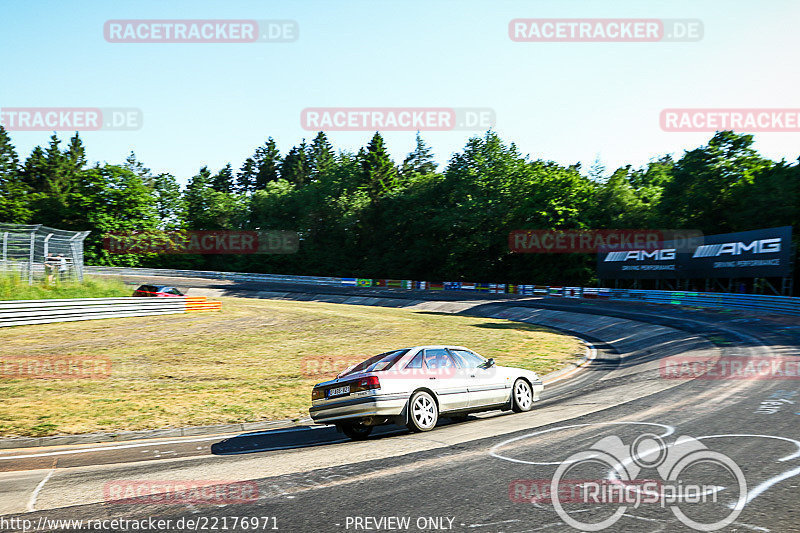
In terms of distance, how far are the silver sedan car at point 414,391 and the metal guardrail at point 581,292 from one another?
25.2 meters

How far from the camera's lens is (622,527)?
4.94 m

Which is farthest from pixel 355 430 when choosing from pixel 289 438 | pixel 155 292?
pixel 155 292

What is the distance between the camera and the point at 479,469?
6.96 meters

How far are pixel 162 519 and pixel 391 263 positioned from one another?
69.2m

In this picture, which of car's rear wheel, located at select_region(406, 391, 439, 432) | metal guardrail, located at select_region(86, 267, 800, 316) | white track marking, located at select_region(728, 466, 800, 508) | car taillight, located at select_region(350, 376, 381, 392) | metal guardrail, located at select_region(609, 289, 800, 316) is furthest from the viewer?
metal guardrail, located at select_region(86, 267, 800, 316)

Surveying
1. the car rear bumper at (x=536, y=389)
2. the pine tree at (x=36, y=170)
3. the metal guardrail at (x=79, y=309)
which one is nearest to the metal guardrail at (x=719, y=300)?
the car rear bumper at (x=536, y=389)

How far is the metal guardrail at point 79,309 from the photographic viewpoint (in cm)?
2275

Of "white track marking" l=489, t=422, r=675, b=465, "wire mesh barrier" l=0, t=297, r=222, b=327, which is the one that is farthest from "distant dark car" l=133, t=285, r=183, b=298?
"white track marking" l=489, t=422, r=675, b=465

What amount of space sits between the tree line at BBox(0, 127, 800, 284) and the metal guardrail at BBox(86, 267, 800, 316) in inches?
394

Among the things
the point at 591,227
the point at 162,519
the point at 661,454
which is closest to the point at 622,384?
the point at 661,454

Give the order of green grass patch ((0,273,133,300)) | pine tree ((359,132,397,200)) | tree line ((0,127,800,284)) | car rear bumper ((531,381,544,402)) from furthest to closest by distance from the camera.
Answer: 1. pine tree ((359,132,397,200))
2. tree line ((0,127,800,284))
3. green grass patch ((0,273,133,300))
4. car rear bumper ((531,381,544,402))

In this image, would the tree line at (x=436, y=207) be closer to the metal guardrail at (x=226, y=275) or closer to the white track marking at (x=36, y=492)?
the metal guardrail at (x=226, y=275)

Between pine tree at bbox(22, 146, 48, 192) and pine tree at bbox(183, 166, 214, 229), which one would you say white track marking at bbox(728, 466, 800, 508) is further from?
pine tree at bbox(22, 146, 48, 192)

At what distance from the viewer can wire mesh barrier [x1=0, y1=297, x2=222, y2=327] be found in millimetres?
22781
